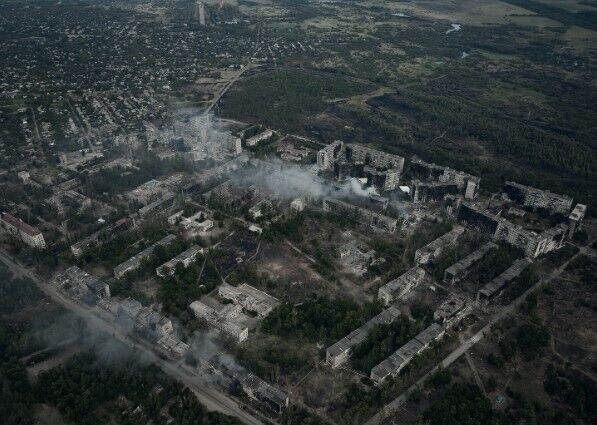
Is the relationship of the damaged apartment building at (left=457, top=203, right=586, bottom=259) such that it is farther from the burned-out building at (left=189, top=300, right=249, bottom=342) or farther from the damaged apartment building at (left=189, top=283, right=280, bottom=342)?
the burned-out building at (left=189, top=300, right=249, bottom=342)

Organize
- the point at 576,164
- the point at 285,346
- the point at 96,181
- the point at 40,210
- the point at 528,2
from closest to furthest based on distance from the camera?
the point at 285,346, the point at 40,210, the point at 96,181, the point at 576,164, the point at 528,2

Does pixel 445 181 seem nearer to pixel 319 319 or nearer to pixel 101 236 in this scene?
pixel 319 319

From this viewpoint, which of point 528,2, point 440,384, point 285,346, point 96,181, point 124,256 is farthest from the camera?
point 528,2

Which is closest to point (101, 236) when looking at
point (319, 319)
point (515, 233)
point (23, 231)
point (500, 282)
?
point (23, 231)

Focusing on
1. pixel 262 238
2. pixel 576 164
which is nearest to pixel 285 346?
pixel 262 238

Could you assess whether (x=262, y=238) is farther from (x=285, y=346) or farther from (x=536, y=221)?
(x=536, y=221)

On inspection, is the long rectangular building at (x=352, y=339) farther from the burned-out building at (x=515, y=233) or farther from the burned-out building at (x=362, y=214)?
the burned-out building at (x=515, y=233)
